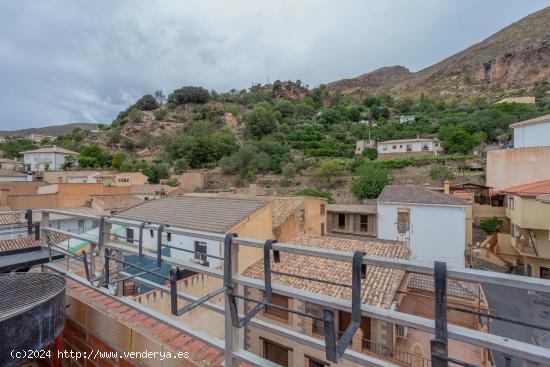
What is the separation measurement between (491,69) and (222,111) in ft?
191

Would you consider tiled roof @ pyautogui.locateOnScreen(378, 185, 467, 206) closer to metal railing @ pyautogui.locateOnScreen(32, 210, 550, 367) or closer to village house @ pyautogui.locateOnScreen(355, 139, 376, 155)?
metal railing @ pyautogui.locateOnScreen(32, 210, 550, 367)

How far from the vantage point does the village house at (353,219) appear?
1741 centimetres

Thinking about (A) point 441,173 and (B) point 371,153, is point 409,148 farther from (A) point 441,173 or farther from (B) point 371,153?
(A) point 441,173

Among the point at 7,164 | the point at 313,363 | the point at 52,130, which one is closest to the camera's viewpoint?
the point at 313,363

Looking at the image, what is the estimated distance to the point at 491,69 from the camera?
5834 cm

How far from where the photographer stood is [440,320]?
0.81 m

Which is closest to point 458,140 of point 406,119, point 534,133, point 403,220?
point 534,133

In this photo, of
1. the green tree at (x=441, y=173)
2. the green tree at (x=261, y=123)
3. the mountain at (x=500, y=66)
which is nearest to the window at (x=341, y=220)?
the green tree at (x=441, y=173)

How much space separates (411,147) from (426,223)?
19.1 m

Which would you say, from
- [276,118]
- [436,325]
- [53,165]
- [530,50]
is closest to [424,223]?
[436,325]

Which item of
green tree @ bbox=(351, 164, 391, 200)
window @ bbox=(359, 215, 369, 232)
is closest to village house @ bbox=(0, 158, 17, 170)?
green tree @ bbox=(351, 164, 391, 200)

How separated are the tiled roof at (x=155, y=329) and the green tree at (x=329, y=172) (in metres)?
26.0

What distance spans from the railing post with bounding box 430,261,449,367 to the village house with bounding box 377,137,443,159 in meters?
33.0

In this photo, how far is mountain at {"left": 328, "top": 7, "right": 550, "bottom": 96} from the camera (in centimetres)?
5191
